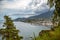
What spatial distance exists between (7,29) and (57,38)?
2548 cm

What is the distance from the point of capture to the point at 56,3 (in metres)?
6.29

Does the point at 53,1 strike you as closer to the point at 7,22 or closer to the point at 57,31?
the point at 57,31

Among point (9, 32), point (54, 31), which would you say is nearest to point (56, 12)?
point (54, 31)

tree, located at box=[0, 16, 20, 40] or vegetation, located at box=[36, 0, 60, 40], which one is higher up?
vegetation, located at box=[36, 0, 60, 40]

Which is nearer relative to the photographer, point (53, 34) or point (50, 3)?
point (53, 34)

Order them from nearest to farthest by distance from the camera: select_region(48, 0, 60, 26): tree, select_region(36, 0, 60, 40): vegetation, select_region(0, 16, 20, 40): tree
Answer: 1. select_region(36, 0, 60, 40): vegetation
2. select_region(48, 0, 60, 26): tree
3. select_region(0, 16, 20, 40): tree

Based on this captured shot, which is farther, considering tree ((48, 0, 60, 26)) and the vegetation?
tree ((48, 0, 60, 26))

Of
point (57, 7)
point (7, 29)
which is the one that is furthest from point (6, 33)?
point (57, 7)

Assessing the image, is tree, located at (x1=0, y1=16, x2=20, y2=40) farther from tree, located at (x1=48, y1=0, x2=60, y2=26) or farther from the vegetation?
the vegetation

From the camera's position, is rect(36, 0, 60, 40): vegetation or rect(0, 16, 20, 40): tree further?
rect(0, 16, 20, 40): tree

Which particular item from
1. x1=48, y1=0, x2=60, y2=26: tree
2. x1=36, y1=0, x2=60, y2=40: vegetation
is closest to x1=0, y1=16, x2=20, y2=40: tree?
x1=48, y1=0, x2=60, y2=26: tree

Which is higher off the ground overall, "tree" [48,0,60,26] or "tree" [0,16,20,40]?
"tree" [48,0,60,26]

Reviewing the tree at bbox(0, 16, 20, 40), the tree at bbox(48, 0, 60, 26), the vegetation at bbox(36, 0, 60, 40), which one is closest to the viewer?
the vegetation at bbox(36, 0, 60, 40)

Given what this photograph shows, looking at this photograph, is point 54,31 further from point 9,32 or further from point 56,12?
point 9,32
